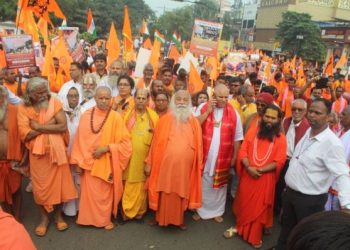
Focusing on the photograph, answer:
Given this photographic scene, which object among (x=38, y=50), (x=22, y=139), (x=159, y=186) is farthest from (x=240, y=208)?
(x=38, y=50)

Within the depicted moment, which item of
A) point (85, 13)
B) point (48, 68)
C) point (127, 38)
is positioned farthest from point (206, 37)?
point (85, 13)

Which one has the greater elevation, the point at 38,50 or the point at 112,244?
the point at 38,50

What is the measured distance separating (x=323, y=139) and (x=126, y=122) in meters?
2.16

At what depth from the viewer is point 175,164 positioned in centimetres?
394

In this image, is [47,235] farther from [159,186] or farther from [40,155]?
[159,186]

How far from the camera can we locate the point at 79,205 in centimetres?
409

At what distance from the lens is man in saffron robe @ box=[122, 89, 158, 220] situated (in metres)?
4.12

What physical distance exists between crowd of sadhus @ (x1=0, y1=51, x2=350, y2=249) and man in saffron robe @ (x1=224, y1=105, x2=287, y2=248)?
0.04 ft

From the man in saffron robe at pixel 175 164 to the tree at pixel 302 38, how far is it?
114 ft

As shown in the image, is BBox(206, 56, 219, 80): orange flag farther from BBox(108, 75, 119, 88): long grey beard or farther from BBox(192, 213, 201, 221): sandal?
BBox(192, 213, 201, 221): sandal

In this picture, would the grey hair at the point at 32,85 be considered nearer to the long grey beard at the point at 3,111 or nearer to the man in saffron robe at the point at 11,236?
the long grey beard at the point at 3,111

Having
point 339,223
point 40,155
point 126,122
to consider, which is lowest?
point 40,155

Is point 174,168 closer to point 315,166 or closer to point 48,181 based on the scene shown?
point 48,181

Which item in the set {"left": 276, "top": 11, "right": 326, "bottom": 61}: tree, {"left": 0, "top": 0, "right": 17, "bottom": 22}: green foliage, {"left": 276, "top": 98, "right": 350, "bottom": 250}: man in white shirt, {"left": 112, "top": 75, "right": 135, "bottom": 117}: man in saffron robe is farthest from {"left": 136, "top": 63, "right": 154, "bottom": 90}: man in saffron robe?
{"left": 276, "top": 11, "right": 326, "bottom": 61}: tree
